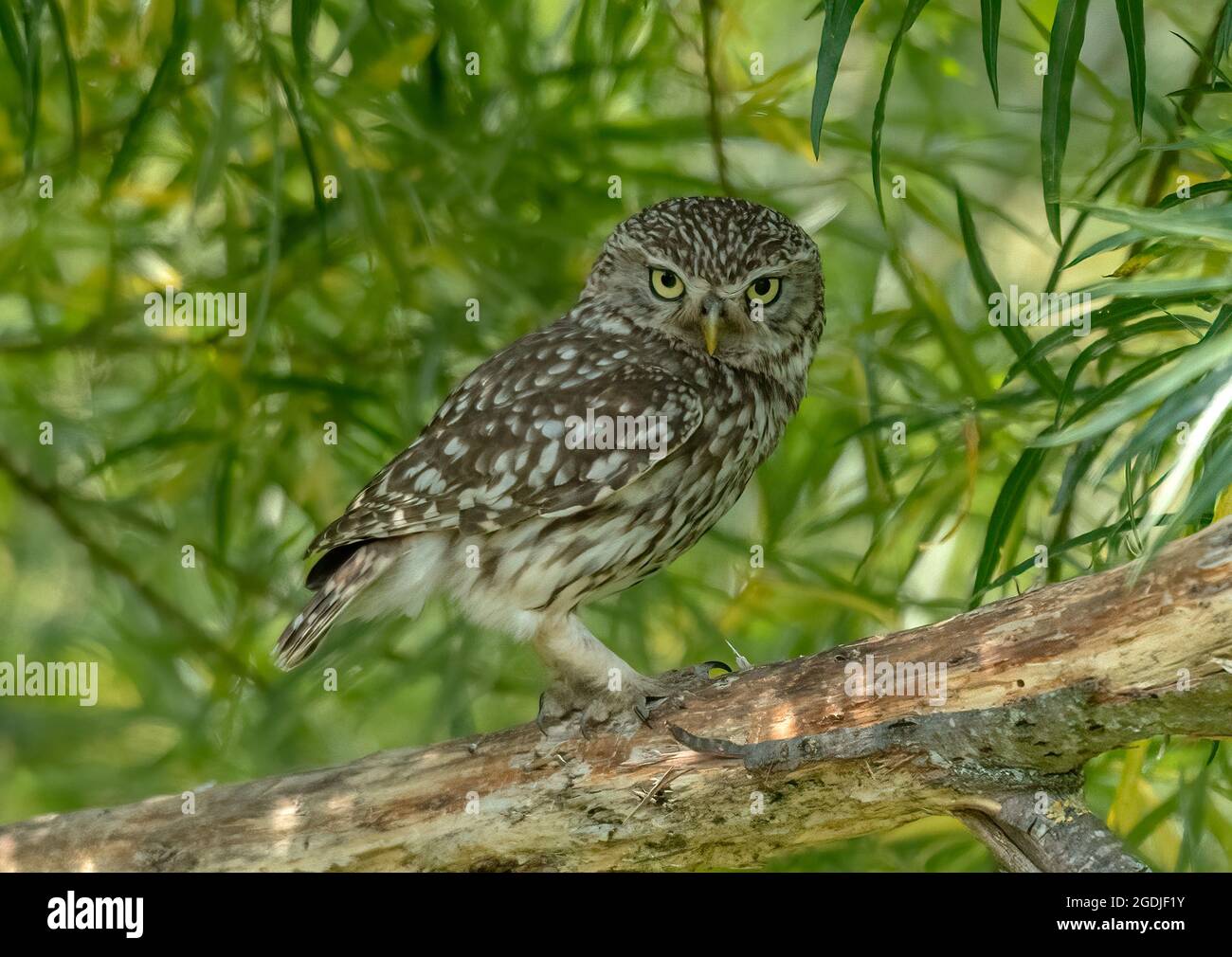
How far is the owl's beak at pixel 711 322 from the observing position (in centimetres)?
228

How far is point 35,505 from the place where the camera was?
3240 mm

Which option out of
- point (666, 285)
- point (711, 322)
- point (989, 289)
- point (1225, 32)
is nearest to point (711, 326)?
point (711, 322)

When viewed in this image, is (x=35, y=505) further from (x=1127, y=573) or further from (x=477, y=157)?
(x=1127, y=573)

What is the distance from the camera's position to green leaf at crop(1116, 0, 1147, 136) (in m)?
1.85

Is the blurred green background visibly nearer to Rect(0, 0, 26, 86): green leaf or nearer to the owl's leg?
Rect(0, 0, 26, 86): green leaf

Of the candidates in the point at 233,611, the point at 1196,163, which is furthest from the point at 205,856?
the point at 1196,163

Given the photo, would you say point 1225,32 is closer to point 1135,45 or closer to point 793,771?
point 1135,45


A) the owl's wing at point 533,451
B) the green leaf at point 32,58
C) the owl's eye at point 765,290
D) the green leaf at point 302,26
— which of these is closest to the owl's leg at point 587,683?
the owl's wing at point 533,451

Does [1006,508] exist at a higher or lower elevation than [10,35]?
lower

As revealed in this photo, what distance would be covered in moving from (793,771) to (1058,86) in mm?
1014

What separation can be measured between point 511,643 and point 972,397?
4.06ft

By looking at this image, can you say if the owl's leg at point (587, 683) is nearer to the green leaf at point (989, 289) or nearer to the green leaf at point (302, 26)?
the green leaf at point (989, 289)

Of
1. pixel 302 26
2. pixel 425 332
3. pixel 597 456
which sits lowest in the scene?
pixel 597 456

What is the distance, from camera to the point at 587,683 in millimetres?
2207
